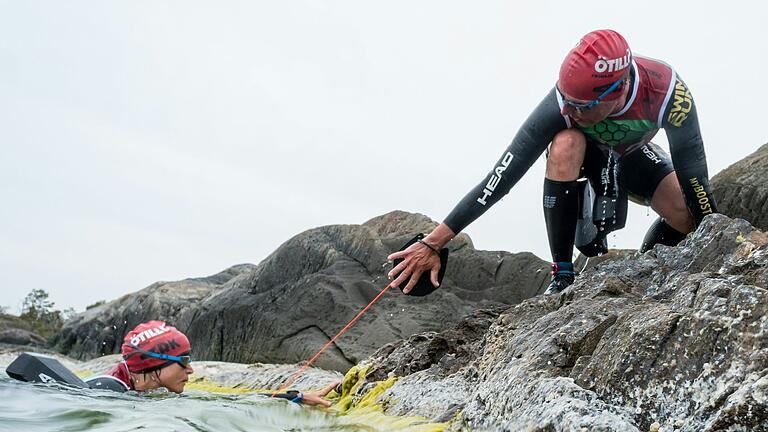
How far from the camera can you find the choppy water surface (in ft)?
13.2

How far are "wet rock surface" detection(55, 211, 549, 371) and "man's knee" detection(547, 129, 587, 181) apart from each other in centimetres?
547

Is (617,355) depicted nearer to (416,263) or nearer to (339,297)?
(416,263)

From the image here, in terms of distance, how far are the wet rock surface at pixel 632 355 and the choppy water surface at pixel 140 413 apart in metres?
0.66

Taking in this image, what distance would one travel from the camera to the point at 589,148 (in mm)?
4930

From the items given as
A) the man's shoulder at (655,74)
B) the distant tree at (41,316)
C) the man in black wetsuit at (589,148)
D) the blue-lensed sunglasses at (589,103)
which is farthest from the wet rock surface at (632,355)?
the distant tree at (41,316)

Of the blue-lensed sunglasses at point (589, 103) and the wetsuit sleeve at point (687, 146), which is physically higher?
the blue-lensed sunglasses at point (589, 103)

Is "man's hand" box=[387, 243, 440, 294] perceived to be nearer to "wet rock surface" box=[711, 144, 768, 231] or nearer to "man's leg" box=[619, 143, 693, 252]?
"man's leg" box=[619, 143, 693, 252]

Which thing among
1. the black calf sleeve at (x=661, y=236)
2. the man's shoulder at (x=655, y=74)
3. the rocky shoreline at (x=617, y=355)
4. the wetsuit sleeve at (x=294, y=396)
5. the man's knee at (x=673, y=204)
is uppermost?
the man's shoulder at (x=655, y=74)

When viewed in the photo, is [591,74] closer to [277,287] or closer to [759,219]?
[759,219]

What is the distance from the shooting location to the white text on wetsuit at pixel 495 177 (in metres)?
4.65

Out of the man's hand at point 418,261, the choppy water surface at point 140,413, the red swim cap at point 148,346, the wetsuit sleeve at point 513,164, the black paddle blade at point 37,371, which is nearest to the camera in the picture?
the choppy water surface at point 140,413

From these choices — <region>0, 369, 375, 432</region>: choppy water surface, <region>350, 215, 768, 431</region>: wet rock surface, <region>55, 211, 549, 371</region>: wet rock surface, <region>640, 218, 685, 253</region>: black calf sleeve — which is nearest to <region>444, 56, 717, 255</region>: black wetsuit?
<region>640, 218, 685, 253</region>: black calf sleeve

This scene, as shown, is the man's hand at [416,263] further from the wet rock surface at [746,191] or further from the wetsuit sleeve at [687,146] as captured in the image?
the wet rock surface at [746,191]

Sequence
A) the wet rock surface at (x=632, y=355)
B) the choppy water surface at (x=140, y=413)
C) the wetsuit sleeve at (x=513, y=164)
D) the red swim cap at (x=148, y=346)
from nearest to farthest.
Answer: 1. the wet rock surface at (x=632, y=355)
2. the choppy water surface at (x=140, y=413)
3. the wetsuit sleeve at (x=513, y=164)
4. the red swim cap at (x=148, y=346)
